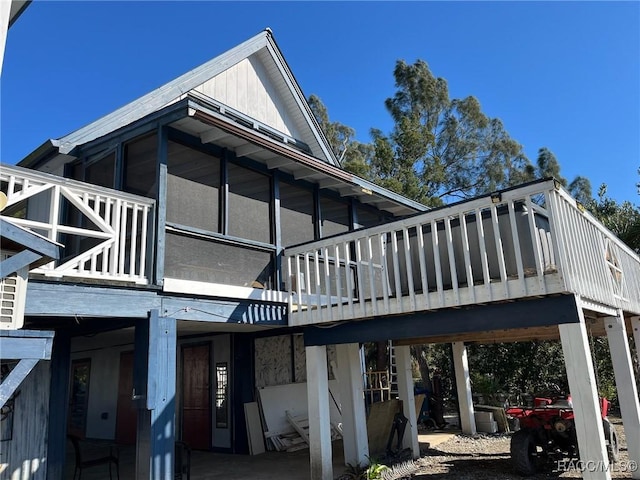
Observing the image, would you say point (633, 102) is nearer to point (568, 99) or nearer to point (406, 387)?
point (568, 99)

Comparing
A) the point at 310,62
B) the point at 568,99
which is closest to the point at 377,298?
the point at 568,99

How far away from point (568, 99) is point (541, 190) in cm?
947

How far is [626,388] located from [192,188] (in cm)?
630

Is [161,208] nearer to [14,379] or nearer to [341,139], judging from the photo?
[14,379]

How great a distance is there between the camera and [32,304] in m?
4.58

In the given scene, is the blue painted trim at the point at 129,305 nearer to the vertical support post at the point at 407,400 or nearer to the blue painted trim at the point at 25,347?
the blue painted trim at the point at 25,347

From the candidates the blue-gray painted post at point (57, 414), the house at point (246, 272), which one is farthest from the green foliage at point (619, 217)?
the blue-gray painted post at point (57, 414)

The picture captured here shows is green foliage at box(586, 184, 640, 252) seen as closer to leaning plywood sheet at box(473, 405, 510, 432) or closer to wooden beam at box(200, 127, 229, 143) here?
leaning plywood sheet at box(473, 405, 510, 432)

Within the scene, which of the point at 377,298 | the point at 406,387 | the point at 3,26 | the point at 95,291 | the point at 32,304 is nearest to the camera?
the point at 3,26

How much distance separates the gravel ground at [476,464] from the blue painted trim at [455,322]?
7.12ft

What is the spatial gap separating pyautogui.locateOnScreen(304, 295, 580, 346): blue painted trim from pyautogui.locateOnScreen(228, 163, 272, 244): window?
1732mm

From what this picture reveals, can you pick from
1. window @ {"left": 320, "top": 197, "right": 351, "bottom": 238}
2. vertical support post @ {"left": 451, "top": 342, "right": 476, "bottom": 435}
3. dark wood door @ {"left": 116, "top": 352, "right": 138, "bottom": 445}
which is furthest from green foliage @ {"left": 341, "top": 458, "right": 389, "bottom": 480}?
dark wood door @ {"left": 116, "top": 352, "right": 138, "bottom": 445}

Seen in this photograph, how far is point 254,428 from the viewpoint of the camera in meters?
8.88

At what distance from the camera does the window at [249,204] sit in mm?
7285
